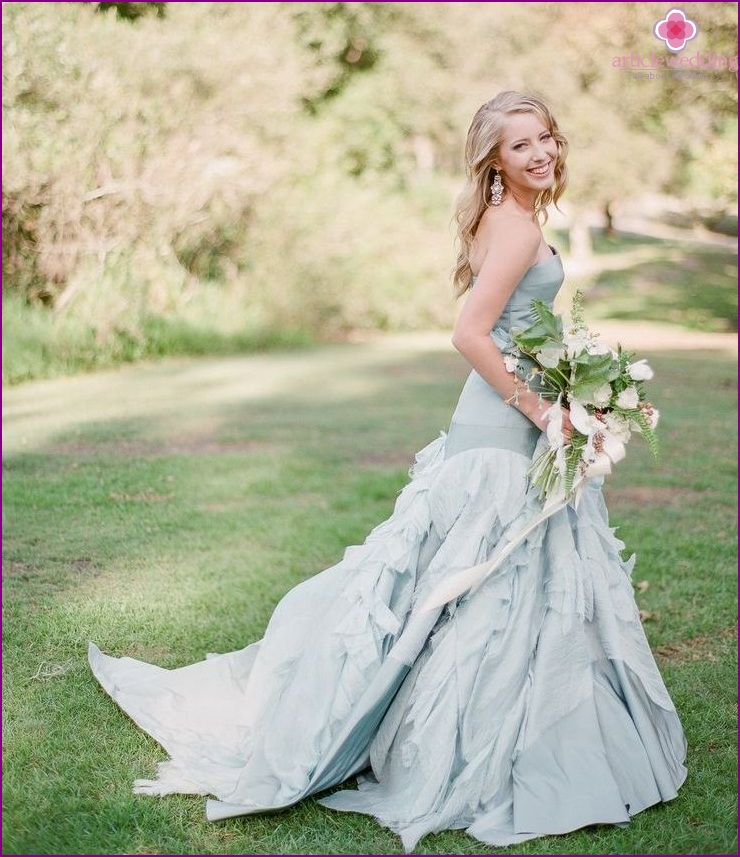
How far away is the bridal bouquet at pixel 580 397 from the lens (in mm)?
3047

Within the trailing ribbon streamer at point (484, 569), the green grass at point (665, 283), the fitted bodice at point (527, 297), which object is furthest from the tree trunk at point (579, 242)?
the trailing ribbon streamer at point (484, 569)

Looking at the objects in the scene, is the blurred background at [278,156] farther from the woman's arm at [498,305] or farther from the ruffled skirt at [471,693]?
the woman's arm at [498,305]

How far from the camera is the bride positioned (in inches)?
122

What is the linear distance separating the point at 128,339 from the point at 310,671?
982cm

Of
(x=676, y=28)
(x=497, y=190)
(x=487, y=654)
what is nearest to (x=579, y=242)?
(x=676, y=28)

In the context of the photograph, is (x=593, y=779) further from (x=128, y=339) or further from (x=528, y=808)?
(x=128, y=339)

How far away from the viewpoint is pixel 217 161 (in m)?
15.1

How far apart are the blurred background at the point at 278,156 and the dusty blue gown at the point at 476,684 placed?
8513mm

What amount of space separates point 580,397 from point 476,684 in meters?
0.90

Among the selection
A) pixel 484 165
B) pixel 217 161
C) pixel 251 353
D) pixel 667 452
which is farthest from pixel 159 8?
pixel 484 165

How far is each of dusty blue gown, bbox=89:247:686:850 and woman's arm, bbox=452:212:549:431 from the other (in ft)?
0.34

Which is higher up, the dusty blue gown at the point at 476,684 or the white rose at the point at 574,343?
the white rose at the point at 574,343

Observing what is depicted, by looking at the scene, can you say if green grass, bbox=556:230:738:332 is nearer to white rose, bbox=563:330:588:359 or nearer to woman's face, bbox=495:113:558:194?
woman's face, bbox=495:113:558:194

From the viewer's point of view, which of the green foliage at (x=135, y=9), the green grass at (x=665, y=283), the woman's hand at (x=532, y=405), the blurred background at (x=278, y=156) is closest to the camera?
the woman's hand at (x=532, y=405)
